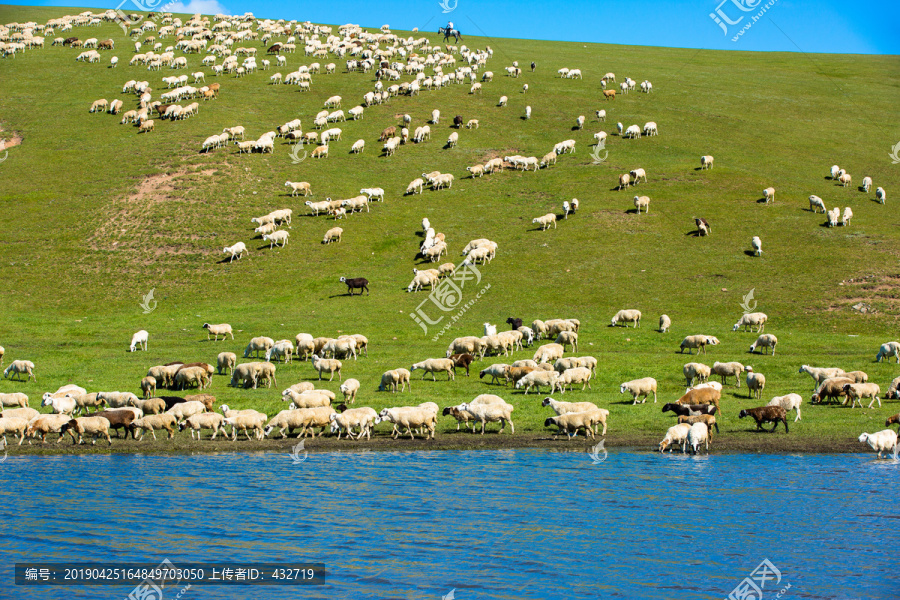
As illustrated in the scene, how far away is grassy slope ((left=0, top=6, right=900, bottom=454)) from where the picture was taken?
3281 cm

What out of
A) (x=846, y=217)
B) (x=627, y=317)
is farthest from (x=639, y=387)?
(x=846, y=217)

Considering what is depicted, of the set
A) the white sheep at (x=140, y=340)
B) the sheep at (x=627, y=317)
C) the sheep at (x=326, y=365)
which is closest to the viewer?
the sheep at (x=326, y=365)

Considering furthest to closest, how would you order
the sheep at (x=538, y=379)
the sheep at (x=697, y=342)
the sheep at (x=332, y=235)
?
the sheep at (x=332, y=235) < the sheep at (x=697, y=342) < the sheep at (x=538, y=379)

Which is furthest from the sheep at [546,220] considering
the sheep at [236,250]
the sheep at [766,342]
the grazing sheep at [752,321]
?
the sheep at [766,342]

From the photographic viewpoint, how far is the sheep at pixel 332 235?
49.4m

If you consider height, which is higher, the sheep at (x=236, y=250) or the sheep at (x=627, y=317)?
the sheep at (x=236, y=250)

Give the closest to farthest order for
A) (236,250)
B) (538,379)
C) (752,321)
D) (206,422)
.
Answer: (206,422) < (538,379) < (752,321) < (236,250)

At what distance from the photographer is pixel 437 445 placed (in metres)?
21.7

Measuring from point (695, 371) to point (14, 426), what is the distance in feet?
76.4

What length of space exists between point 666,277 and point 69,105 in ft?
198

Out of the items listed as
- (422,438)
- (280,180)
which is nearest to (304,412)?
(422,438)

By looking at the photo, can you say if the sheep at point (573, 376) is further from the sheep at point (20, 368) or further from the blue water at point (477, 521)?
the sheep at point (20, 368)

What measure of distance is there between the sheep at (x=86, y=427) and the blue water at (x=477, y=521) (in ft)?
4.49

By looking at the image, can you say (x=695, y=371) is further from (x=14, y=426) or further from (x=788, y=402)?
(x=14, y=426)
